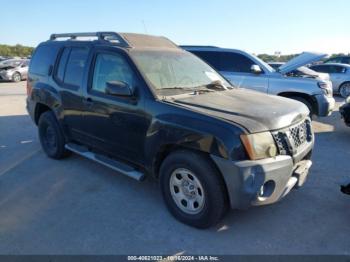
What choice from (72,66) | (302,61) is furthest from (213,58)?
(72,66)

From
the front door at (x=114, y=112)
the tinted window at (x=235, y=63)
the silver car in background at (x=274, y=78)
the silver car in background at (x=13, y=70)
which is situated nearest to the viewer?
the front door at (x=114, y=112)

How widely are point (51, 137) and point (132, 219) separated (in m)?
2.66

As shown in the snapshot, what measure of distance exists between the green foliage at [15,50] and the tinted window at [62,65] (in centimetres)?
5388

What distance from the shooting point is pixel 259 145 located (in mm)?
2986

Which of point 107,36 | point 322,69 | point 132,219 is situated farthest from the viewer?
point 322,69

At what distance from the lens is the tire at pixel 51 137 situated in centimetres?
525

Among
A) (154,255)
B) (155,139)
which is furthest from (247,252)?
(155,139)

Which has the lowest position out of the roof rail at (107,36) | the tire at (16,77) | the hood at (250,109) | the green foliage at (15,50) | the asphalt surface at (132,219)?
the asphalt surface at (132,219)

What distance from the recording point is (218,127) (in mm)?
2996

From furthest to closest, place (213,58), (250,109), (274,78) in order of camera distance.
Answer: (213,58) < (274,78) < (250,109)

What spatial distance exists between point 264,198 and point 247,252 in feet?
1.72

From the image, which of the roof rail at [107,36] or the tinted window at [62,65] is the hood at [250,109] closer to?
the roof rail at [107,36]

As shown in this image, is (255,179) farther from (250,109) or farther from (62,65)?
(62,65)

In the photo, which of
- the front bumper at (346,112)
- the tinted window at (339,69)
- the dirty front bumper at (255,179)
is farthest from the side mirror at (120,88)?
the tinted window at (339,69)
